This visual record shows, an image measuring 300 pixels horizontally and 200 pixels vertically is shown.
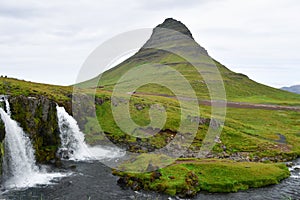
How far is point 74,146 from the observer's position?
220 feet

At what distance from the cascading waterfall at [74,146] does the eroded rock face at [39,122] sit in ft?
6.82

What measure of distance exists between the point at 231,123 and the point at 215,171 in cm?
4818

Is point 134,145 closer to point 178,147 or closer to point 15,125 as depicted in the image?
point 178,147

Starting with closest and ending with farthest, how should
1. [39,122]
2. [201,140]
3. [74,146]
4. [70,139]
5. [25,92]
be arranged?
1. [39,122]
2. [74,146]
3. [70,139]
4. [25,92]
5. [201,140]

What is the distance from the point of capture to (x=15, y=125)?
5372 centimetres

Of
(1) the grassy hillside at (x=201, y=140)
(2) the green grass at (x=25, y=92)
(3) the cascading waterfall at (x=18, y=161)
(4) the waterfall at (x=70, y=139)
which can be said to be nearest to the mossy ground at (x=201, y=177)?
(1) the grassy hillside at (x=201, y=140)

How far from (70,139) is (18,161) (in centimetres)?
1777

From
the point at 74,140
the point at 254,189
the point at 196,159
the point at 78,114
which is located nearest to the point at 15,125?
the point at 74,140

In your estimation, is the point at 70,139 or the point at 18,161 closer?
the point at 18,161

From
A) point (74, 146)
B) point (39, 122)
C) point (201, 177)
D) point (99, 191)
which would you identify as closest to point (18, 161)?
point (39, 122)

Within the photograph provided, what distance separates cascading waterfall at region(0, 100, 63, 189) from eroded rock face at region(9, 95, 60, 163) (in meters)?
1.46

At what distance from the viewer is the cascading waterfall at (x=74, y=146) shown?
63.2 metres

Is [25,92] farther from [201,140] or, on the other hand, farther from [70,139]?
[201,140]

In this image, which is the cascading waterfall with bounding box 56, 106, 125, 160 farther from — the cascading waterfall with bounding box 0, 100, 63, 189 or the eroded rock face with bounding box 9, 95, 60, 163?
the cascading waterfall with bounding box 0, 100, 63, 189
